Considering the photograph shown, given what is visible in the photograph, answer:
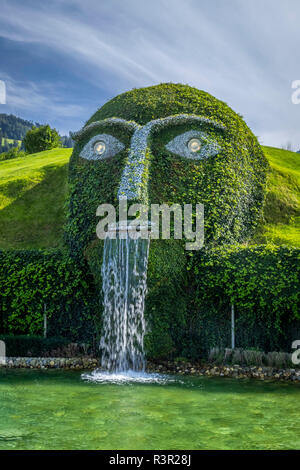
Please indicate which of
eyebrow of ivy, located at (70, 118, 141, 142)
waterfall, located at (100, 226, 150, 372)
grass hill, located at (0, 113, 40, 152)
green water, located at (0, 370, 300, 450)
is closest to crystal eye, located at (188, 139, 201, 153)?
eyebrow of ivy, located at (70, 118, 141, 142)

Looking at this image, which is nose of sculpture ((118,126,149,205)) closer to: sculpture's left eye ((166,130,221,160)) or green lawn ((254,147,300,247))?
sculpture's left eye ((166,130,221,160))

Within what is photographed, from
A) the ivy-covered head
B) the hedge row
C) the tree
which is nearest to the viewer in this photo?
the hedge row

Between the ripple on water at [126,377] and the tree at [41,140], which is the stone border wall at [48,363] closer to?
the ripple on water at [126,377]

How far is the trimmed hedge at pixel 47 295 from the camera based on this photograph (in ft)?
45.1

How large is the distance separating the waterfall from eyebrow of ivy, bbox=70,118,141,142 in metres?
4.02

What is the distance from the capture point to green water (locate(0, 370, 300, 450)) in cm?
626

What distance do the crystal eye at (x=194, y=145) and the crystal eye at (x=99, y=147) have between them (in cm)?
272

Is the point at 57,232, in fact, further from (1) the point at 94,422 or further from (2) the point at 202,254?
(1) the point at 94,422

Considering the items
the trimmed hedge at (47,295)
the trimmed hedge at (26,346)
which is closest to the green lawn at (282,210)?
the trimmed hedge at (47,295)

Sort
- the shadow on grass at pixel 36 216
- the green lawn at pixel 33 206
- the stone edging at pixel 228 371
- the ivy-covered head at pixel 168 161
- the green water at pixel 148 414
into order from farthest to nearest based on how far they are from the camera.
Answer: the green lawn at pixel 33 206, the shadow on grass at pixel 36 216, the ivy-covered head at pixel 168 161, the stone edging at pixel 228 371, the green water at pixel 148 414

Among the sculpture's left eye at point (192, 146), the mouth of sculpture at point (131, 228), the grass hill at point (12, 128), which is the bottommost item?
the mouth of sculpture at point (131, 228)

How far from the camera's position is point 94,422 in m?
7.13

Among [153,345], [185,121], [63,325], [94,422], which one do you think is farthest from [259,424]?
[185,121]
